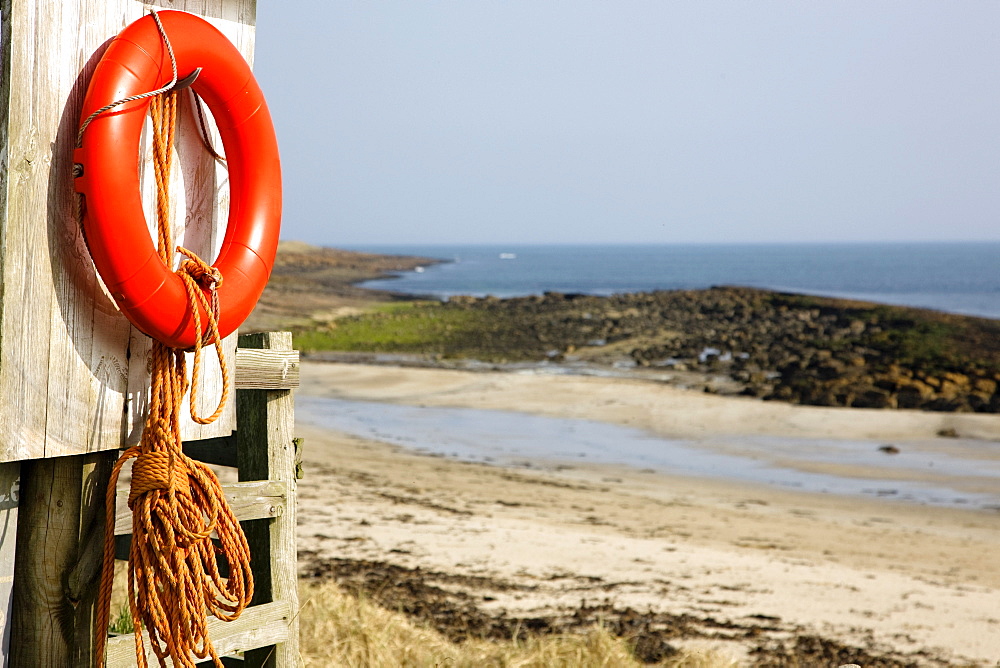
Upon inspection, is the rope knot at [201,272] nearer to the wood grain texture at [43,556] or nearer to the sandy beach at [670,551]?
the wood grain texture at [43,556]

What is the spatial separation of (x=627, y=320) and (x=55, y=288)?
30.2m

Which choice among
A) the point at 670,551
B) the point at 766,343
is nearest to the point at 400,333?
the point at 766,343

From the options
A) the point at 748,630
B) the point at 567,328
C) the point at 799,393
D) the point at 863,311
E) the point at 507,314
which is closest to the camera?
the point at 748,630

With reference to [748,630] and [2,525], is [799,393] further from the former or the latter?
[2,525]

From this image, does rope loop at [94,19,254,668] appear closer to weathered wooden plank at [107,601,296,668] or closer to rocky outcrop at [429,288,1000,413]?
weathered wooden plank at [107,601,296,668]

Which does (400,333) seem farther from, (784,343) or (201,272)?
(201,272)

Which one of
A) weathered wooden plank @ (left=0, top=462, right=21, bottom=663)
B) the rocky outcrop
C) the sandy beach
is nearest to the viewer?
weathered wooden plank @ (left=0, top=462, right=21, bottom=663)

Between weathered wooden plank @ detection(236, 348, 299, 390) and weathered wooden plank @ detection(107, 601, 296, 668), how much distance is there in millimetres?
666

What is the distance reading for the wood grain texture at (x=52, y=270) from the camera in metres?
1.96

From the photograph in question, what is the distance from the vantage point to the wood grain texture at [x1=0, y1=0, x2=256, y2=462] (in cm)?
196

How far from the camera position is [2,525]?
212 cm

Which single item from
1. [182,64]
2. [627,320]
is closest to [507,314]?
[627,320]

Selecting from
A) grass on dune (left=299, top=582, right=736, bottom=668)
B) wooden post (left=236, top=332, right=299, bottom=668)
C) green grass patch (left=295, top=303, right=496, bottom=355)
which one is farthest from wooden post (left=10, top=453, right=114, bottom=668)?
green grass patch (left=295, top=303, right=496, bottom=355)

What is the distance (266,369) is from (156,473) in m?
0.77
